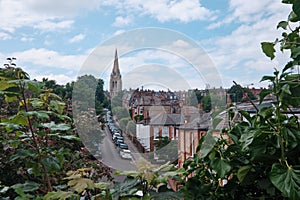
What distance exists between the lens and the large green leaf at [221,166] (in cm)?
64

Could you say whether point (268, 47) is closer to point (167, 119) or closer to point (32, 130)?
point (167, 119)

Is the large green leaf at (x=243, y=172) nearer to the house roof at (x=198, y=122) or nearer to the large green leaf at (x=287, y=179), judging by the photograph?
the large green leaf at (x=287, y=179)

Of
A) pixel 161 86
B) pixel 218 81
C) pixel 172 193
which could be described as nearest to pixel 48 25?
pixel 161 86

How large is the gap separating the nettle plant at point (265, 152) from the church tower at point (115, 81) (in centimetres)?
50

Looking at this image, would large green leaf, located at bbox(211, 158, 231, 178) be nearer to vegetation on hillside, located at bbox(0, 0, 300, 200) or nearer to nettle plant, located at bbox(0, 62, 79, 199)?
vegetation on hillside, located at bbox(0, 0, 300, 200)

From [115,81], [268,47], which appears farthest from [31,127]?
[268,47]

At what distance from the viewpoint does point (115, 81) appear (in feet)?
3.68

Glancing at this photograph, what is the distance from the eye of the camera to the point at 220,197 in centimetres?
73

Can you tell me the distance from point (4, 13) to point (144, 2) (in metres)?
0.72

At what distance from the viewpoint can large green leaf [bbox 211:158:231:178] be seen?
0.64 metres

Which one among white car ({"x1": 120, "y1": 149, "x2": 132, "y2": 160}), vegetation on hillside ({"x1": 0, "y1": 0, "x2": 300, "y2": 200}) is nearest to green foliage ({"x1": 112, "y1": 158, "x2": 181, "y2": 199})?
vegetation on hillside ({"x1": 0, "y1": 0, "x2": 300, "y2": 200})

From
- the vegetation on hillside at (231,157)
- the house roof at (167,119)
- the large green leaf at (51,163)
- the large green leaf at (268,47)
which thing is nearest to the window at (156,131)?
the house roof at (167,119)

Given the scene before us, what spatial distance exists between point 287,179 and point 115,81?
2.57ft

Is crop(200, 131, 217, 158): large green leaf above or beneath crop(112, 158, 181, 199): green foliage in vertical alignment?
above
